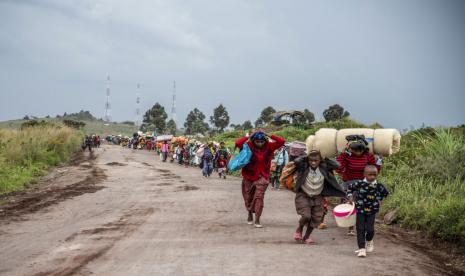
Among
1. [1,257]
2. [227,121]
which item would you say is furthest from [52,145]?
[227,121]

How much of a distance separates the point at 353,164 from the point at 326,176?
724 millimetres

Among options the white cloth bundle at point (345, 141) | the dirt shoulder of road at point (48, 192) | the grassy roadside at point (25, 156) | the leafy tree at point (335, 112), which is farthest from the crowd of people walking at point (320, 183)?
the leafy tree at point (335, 112)

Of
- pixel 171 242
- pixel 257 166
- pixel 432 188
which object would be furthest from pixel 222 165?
pixel 171 242

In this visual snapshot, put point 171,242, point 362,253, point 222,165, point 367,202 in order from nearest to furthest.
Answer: point 362,253 → point 367,202 → point 171,242 → point 222,165

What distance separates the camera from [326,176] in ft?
29.1

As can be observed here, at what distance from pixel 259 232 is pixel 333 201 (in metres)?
6.63

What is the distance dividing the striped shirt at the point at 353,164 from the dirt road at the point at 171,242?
1.16 m

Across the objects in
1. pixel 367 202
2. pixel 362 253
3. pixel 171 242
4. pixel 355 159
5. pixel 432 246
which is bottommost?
pixel 432 246

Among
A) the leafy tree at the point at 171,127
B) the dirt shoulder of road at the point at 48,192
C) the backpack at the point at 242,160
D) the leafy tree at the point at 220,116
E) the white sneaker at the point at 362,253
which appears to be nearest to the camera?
the white sneaker at the point at 362,253

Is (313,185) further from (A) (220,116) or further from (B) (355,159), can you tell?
(A) (220,116)

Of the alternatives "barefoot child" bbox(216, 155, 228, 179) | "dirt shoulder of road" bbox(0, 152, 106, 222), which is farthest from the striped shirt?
"barefoot child" bbox(216, 155, 228, 179)

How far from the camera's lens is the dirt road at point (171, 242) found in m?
6.75

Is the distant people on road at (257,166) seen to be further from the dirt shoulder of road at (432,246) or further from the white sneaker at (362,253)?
the white sneaker at (362,253)

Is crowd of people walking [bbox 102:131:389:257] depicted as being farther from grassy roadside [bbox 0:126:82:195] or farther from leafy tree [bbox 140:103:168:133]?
leafy tree [bbox 140:103:168:133]
